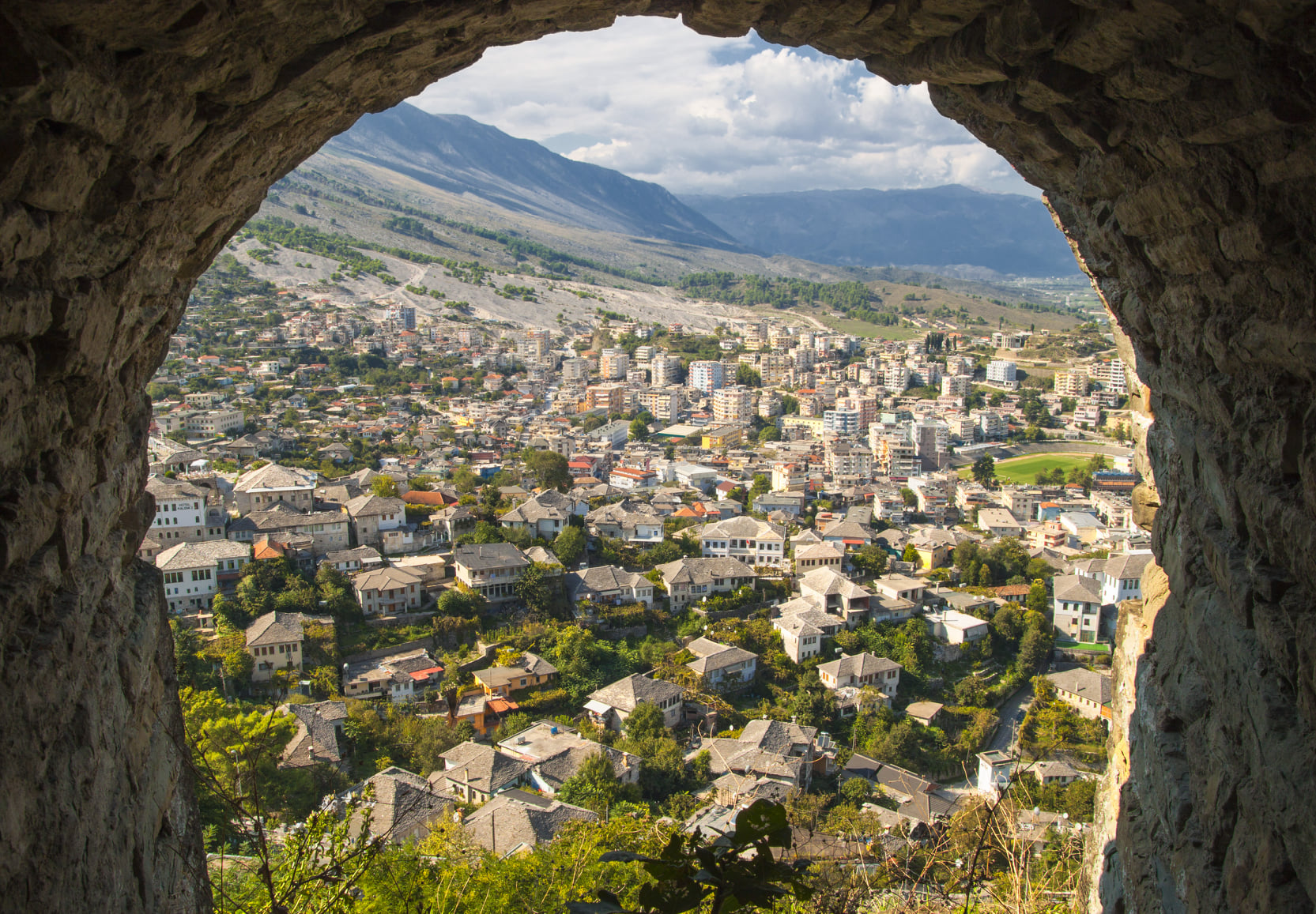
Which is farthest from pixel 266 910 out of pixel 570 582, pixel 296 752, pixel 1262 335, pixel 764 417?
pixel 764 417

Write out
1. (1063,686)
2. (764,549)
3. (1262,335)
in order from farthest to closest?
(764,549) → (1063,686) → (1262,335)

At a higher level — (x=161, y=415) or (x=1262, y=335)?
(x=1262, y=335)

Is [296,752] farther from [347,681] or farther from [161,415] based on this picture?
[161,415]

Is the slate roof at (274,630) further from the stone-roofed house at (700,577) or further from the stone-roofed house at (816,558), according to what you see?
the stone-roofed house at (816,558)

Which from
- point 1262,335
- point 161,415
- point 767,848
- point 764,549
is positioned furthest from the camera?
point 161,415

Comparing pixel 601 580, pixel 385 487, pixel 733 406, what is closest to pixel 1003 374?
pixel 733 406

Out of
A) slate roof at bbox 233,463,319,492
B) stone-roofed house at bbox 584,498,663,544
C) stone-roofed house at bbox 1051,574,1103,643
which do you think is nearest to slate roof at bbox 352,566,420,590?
slate roof at bbox 233,463,319,492
